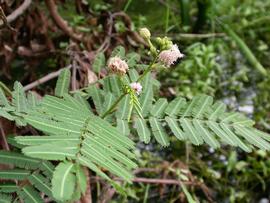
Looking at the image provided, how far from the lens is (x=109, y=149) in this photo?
85 centimetres

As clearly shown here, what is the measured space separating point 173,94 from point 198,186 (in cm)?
40

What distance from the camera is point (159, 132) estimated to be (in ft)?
3.58

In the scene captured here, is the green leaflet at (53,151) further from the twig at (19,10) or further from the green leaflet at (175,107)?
the twig at (19,10)

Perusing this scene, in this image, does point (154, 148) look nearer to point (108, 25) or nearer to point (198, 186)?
point (198, 186)

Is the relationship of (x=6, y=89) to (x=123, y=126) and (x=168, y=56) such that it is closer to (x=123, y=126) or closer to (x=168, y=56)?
(x=123, y=126)

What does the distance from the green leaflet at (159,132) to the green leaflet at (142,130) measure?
0.02m

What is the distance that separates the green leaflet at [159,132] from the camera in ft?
3.52

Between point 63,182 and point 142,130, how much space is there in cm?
43

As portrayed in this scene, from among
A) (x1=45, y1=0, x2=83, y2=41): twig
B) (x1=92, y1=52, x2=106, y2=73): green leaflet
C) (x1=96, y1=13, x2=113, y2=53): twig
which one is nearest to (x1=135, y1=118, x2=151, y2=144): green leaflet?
(x1=92, y1=52, x2=106, y2=73): green leaflet

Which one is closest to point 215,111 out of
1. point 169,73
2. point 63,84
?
point 63,84

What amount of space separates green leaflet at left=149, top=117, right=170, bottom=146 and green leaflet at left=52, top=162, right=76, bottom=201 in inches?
14.8

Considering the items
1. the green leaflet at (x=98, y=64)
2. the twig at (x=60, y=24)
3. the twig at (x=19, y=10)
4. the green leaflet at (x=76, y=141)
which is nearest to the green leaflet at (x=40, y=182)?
the green leaflet at (x=76, y=141)

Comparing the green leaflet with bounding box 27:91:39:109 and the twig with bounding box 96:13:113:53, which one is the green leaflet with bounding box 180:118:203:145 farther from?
the twig with bounding box 96:13:113:53

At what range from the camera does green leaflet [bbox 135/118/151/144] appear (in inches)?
42.0
